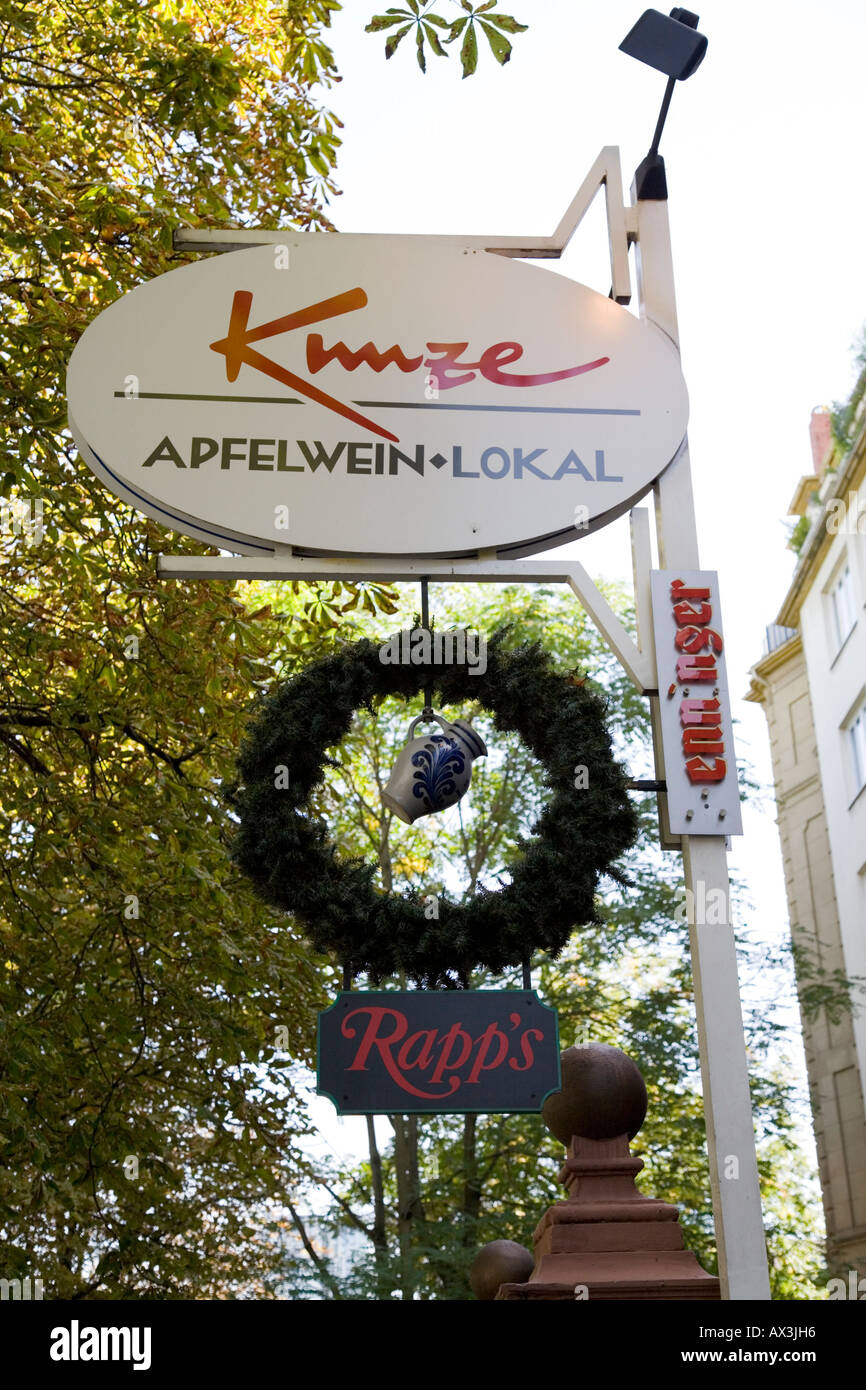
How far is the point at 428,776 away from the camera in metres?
4.24

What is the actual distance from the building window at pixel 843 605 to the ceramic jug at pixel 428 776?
2070 cm

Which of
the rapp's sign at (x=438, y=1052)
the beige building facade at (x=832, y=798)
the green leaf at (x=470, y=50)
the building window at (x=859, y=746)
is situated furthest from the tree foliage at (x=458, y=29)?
the building window at (x=859, y=746)

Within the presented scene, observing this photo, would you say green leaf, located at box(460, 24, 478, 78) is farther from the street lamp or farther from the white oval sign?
the white oval sign

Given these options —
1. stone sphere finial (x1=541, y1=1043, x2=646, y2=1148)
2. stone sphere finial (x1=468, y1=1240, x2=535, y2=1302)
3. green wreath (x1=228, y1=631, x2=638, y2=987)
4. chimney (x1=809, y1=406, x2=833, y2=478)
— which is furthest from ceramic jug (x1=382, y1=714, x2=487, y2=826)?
chimney (x1=809, y1=406, x2=833, y2=478)

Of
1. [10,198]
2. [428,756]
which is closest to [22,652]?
[10,198]

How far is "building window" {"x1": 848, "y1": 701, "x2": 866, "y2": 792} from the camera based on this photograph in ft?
75.8

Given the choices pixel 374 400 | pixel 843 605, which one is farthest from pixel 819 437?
pixel 374 400

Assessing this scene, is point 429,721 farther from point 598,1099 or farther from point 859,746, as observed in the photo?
point 859,746

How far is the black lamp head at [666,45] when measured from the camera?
197 inches

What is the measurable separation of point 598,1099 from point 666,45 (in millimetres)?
4056

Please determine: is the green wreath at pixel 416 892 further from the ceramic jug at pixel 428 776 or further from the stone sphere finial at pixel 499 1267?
the stone sphere finial at pixel 499 1267

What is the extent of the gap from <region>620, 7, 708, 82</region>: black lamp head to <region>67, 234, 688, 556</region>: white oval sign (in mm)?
925
